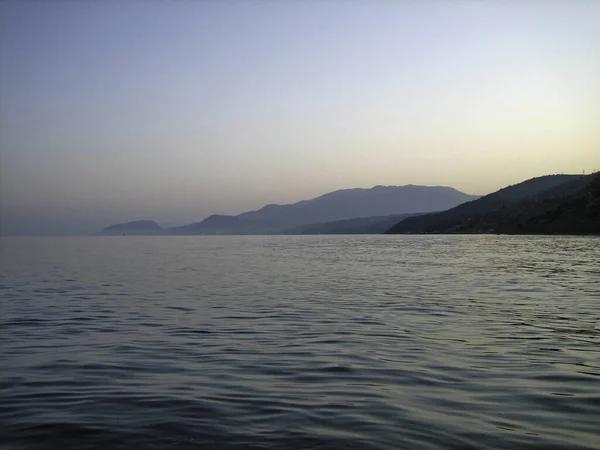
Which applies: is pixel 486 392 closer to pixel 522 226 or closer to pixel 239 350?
pixel 239 350

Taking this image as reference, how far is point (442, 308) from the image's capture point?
2309 centimetres

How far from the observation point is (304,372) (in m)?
12.7

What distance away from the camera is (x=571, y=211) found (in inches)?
6033

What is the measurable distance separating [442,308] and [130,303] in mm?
14960

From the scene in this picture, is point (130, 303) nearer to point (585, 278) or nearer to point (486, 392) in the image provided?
point (486, 392)

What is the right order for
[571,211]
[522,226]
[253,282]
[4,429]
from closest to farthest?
1. [4,429]
2. [253,282]
3. [571,211]
4. [522,226]

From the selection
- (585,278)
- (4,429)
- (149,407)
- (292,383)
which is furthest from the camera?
(585,278)

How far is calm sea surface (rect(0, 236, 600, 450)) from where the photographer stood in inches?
341

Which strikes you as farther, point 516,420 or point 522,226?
point 522,226

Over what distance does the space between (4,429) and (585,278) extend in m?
34.6

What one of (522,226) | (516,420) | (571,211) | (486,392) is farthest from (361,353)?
(522,226)

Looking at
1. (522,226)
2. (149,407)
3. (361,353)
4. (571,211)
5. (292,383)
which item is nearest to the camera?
(149,407)

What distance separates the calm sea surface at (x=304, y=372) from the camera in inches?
341

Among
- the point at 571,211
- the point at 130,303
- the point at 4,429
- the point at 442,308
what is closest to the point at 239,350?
the point at 4,429
